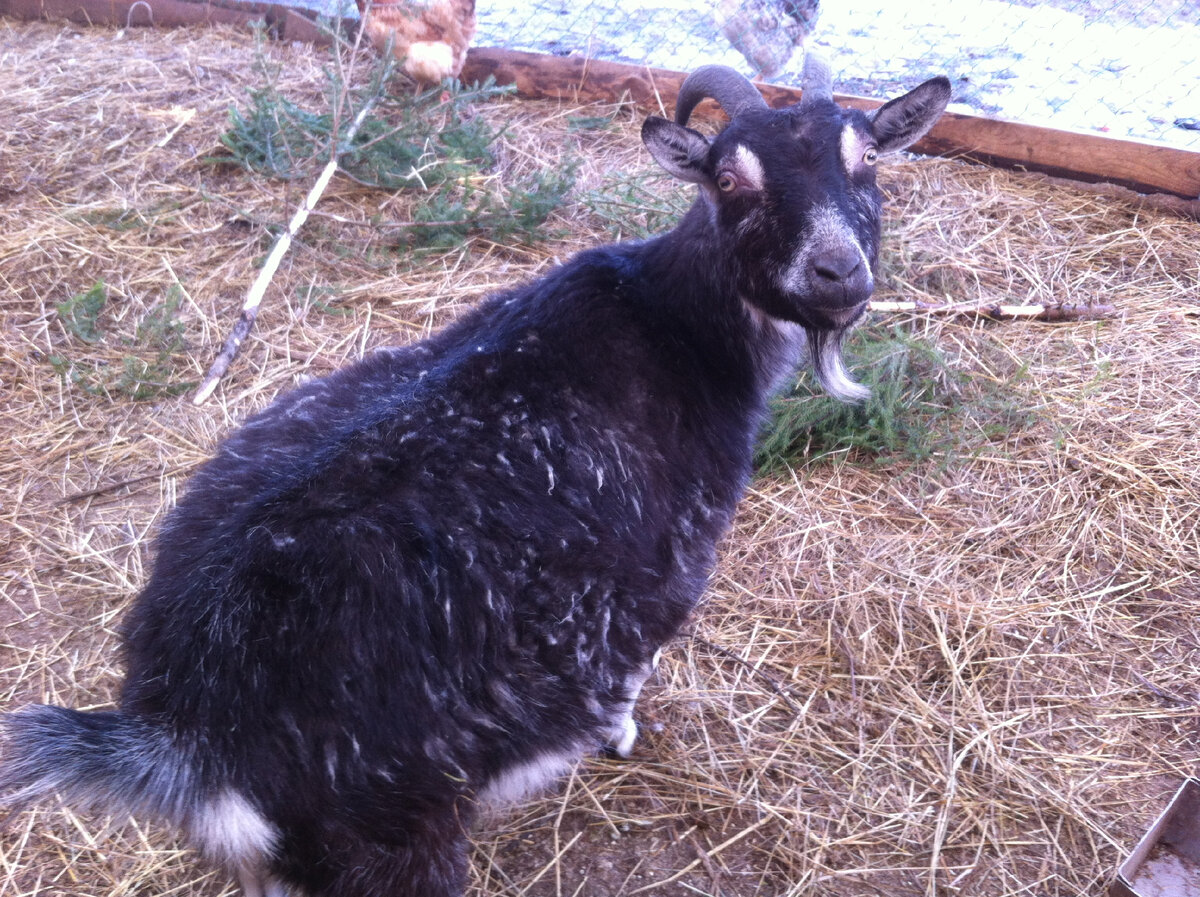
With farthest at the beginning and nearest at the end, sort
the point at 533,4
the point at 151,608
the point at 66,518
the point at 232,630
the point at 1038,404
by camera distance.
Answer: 1. the point at 533,4
2. the point at 1038,404
3. the point at 66,518
4. the point at 151,608
5. the point at 232,630

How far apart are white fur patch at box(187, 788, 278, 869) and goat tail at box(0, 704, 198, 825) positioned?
0.14 ft

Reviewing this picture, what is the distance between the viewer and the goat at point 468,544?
1948mm

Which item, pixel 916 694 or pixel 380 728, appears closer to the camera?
pixel 380 728

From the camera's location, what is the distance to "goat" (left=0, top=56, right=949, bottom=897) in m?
1.95

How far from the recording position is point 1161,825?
2432 mm

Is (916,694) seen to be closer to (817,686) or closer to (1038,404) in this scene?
(817,686)

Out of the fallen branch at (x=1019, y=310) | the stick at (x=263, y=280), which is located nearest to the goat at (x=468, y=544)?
the fallen branch at (x=1019, y=310)

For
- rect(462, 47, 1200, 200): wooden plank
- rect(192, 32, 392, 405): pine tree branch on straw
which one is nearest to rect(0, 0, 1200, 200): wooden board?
rect(462, 47, 1200, 200): wooden plank

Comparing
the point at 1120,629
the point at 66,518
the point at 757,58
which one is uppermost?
the point at 757,58

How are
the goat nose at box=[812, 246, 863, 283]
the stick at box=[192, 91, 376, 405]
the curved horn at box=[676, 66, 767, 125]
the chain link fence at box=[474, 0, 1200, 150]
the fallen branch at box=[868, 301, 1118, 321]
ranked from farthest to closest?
the chain link fence at box=[474, 0, 1200, 150] < the fallen branch at box=[868, 301, 1118, 321] < the stick at box=[192, 91, 376, 405] < the curved horn at box=[676, 66, 767, 125] < the goat nose at box=[812, 246, 863, 283]

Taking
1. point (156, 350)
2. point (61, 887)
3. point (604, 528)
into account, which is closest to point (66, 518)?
point (156, 350)

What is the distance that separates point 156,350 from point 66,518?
98 cm

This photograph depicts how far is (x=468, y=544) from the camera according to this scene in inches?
85.0

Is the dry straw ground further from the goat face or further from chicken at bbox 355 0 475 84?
the goat face
